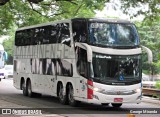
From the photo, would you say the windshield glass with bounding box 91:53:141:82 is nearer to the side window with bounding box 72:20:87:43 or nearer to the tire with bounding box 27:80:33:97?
the side window with bounding box 72:20:87:43

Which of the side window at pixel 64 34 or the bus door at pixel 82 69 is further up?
the side window at pixel 64 34

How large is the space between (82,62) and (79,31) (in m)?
1.33

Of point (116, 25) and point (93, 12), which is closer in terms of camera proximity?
point (116, 25)

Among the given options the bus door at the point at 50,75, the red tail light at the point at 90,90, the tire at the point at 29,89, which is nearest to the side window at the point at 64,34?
the bus door at the point at 50,75

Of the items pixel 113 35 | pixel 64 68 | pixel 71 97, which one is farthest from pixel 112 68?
pixel 64 68

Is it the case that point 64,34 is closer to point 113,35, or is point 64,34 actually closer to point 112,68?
point 113,35

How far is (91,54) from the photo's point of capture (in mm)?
16938

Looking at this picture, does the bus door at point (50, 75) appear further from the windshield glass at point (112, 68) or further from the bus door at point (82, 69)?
the windshield glass at point (112, 68)

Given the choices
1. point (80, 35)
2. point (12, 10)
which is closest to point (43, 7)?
point (12, 10)

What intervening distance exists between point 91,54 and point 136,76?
2210mm

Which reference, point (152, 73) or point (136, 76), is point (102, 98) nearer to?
point (136, 76)

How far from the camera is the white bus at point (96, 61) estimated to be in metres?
17.2

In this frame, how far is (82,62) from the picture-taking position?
17812mm

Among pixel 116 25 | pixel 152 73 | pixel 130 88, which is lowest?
pixel 152 73
